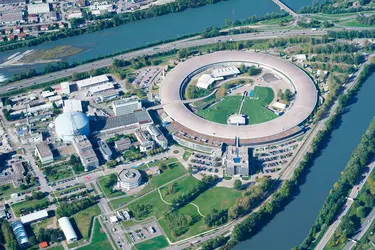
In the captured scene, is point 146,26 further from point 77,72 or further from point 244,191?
point 244,191

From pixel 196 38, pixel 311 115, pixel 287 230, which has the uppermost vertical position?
pixel 196 38

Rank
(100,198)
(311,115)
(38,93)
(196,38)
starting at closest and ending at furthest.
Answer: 1. (100,198)
2. (311,115)
3. (38,93)
4. (196,38)

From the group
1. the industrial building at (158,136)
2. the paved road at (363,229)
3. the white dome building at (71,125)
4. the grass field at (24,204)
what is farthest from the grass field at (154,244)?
the white dome building at (71,125)

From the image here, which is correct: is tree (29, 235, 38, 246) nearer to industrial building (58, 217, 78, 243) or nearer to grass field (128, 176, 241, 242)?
industrial building (58, 217, 78, 243)

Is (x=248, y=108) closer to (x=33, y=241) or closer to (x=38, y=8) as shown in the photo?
(x=33, y=241)

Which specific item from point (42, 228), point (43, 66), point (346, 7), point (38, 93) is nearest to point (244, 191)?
point (42, 228)

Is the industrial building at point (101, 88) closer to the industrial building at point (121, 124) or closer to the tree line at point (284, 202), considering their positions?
the industrial building at point (121, 124)
